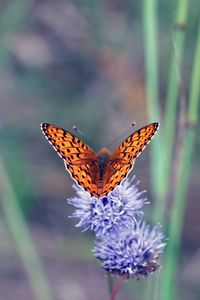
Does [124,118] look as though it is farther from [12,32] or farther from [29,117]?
[12,32]

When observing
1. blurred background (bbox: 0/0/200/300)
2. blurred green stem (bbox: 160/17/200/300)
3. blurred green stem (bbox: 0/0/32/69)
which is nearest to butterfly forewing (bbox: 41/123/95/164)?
blurred green stem (bbox: 160/17/200/300)

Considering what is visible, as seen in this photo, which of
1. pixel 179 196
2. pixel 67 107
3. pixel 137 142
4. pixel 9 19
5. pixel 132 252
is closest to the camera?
pixel 137 142

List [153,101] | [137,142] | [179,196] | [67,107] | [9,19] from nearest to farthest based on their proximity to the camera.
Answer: [137,142], [179,196], [153,101], [9,19], [67,107]

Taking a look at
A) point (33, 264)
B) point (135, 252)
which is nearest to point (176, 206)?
point (135, 252)

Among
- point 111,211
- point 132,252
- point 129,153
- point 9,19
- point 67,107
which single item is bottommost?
point 132,252

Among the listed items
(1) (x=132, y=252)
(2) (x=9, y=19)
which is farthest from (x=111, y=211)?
(2) (x=9, y=19)

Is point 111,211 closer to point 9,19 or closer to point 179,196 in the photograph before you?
point 179,196
